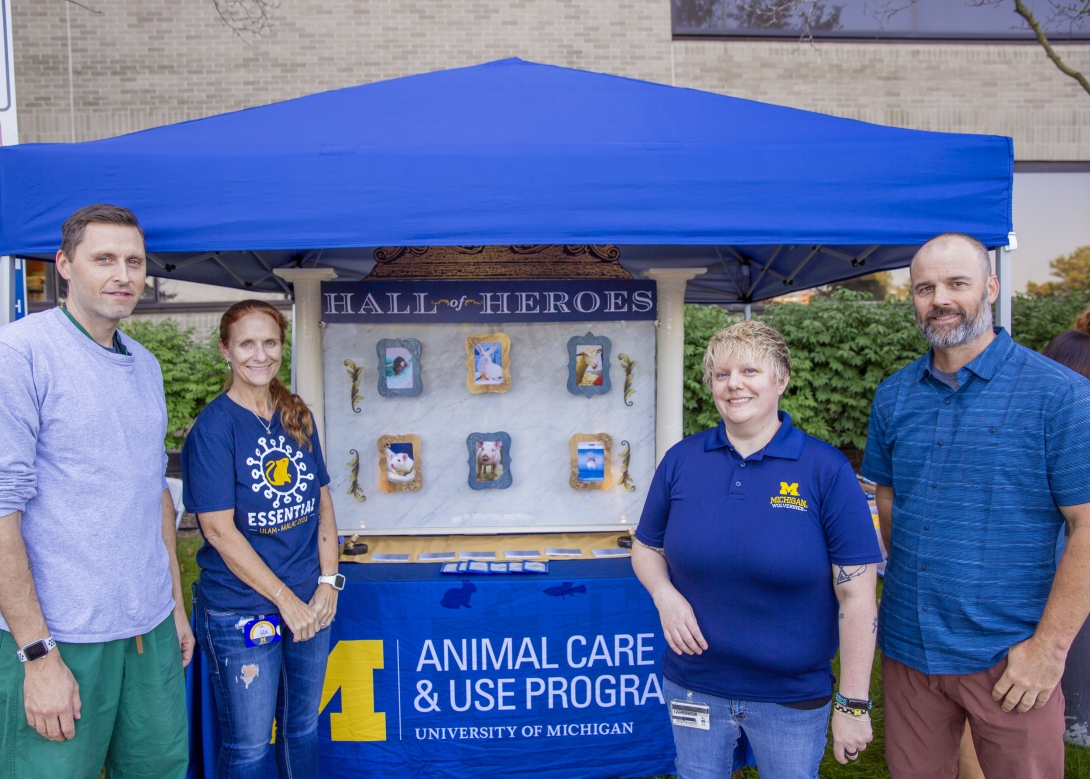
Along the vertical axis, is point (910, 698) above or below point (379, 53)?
below

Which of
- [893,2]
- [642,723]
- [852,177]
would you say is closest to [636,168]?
[852,177]

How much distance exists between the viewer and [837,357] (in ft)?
20.7

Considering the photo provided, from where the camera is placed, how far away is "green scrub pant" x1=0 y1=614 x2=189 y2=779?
1.49 m

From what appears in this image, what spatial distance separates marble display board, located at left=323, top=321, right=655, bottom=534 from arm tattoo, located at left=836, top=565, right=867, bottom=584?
5.13 feet

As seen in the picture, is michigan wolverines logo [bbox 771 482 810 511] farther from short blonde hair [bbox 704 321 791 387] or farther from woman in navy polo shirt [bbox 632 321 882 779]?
short blonde hair [bbox 704 321 791 387]

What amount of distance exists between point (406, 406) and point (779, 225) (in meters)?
1.68

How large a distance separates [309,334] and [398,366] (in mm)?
366

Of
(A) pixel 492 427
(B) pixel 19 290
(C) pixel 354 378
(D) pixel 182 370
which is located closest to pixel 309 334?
(C) pixel 354 378

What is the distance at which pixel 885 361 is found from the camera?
6266 mm

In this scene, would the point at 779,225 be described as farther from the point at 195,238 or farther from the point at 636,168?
the point at 195,238

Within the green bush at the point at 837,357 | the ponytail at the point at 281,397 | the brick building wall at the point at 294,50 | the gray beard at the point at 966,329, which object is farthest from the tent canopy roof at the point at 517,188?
the brick building wall at the point at 294,50

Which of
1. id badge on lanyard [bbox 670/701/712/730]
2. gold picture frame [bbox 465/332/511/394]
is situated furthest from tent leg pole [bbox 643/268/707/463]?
id badge on lanyard [bbox 670/701/712/730]

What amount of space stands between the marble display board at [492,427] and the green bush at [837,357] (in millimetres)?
3206

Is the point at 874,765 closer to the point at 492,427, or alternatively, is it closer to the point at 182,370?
the point at 492,427
